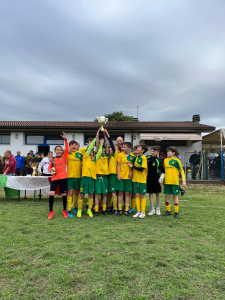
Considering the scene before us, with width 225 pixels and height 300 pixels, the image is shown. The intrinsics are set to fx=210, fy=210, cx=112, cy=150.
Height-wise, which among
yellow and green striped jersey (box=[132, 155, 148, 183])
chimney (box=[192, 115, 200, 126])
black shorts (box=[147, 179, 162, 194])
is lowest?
black shorts (box=[147, 179, 162, 194])

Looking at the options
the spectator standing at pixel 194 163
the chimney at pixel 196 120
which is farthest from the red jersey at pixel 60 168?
the chimney at pixel 196 120

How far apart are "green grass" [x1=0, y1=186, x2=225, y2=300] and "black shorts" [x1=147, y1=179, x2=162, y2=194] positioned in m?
1.06

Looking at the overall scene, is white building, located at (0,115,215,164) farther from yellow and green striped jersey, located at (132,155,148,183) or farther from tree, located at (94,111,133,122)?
tree, located at (94,111,133,122)

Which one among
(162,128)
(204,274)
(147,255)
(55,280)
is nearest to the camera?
(55,280)

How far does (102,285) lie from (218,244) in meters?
2.14

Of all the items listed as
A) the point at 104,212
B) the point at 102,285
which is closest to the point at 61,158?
the point at 104,212

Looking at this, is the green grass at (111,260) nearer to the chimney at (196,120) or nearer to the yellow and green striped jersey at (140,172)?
the yellow and green striped jersey at (140,172)

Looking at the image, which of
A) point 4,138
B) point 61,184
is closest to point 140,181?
point 61,184

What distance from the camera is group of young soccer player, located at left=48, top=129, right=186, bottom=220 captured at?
5.13 metres

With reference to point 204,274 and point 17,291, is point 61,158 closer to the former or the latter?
point 17,291

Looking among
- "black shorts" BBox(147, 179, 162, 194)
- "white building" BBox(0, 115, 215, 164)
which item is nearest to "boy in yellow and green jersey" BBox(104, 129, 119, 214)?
"black shorts" BBox(147, 179, 162, 194)

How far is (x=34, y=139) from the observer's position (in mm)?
18859

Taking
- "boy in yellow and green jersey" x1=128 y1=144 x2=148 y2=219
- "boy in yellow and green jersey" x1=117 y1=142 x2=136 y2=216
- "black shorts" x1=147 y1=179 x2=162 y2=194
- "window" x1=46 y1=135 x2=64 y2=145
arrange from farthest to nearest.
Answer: "window" x1=46 y1=135 x2=64 y2=145
"black shorts" x1=147 y1=179 x2=162 y2=194
"boy in yellow and green jersey" x1=117 y1=142 x2=136 y2=216
"boy in yellow and green jersey" x1=128 y1=144 x2=148 y2=219

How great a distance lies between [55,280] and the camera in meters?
2.22
